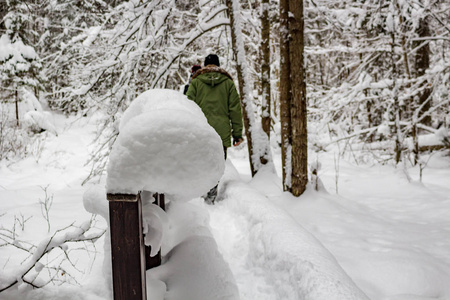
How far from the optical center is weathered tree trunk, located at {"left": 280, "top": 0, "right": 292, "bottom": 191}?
14.4 ft

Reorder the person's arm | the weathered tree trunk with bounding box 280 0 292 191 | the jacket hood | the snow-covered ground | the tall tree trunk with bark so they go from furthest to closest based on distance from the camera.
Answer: the tall tree trunk with bark → the person's arm → the jacket hood → the weathered tree trunk with bounding box 280 0 292 191 → the snow-covered ground

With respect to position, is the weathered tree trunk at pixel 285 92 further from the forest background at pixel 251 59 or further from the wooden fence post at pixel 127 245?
the wooden fence post at pixel 127 245

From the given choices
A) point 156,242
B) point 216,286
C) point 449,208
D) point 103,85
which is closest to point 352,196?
point 449,208

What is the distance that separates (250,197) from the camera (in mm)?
3898

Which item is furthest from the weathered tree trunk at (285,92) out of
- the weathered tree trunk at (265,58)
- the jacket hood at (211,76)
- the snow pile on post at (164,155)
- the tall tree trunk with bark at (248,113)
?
the snow pile on post at (164,155)

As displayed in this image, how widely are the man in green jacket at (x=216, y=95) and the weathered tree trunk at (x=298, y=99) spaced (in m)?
0.97

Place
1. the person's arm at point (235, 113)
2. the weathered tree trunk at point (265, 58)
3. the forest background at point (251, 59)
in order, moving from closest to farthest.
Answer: the person's arm at point (235, 113)
the forest background at point (251, 59)
the weathered tree trunk at point (265, 58)

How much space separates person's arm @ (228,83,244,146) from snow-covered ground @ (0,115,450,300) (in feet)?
2.48

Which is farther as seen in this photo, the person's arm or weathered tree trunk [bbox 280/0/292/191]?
the person's arm

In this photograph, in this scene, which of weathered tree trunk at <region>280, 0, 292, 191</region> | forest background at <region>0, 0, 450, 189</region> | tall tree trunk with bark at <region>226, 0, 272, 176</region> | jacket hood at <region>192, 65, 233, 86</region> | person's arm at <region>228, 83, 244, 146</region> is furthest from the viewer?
tall tree trunk with bark at <region>226, 0, 272, 176</region>

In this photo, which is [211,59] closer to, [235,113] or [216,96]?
[216,96]

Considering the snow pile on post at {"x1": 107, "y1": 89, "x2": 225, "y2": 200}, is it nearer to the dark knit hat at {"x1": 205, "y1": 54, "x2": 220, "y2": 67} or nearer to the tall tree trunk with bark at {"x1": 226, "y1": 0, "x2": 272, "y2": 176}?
the dark knit hat at {"x1": 205, "y1": 54, "x2": 220, "y2": 67}

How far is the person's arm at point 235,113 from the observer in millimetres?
4879

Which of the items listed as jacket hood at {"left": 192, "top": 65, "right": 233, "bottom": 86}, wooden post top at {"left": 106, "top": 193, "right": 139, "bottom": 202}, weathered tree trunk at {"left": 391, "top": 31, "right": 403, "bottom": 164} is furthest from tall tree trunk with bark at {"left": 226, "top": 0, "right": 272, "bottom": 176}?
wooden post top at {"left": 106, "top": 193, "right": 139, "bottom": 202}
